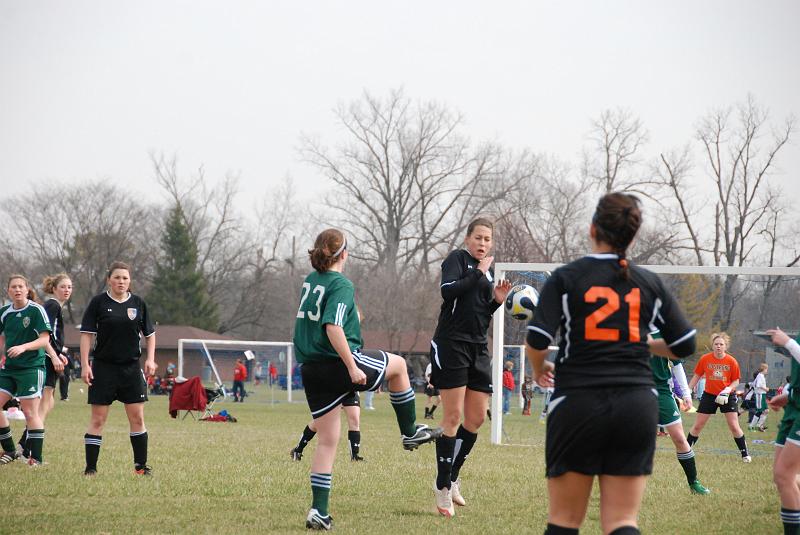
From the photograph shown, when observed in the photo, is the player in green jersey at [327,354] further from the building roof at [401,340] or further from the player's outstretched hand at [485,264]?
the building roof at [401,340]

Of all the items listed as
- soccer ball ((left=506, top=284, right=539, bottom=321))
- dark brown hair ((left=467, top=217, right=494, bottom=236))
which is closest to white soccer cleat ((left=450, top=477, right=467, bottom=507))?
soccer ball ((left=506, top=284, right=539, bottom=321))

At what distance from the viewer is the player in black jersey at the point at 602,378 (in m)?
4.10

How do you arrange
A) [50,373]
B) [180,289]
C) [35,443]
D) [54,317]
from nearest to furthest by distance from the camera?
[35,443]
[54,317]
[50,373]
[180,289]

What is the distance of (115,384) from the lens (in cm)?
912

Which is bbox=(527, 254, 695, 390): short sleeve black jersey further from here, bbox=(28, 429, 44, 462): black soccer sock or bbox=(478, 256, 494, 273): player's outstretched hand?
bbox=(28, 429, 44, 462): black soccer sock

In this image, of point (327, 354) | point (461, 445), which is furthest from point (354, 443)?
point (327, 354)

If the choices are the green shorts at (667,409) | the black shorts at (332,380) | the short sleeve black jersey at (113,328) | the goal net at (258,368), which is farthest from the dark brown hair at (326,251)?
the goal net at (258,368)

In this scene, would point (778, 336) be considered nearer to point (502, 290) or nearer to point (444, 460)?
point (502, 290)

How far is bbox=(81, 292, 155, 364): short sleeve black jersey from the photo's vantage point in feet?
30.0

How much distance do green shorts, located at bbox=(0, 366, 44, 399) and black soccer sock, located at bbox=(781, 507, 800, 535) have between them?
7.70 m

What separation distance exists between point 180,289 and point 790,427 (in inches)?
2564

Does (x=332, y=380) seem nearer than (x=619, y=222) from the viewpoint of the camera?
No

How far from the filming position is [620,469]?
4.12m

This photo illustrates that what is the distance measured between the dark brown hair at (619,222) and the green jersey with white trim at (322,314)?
2.51m
